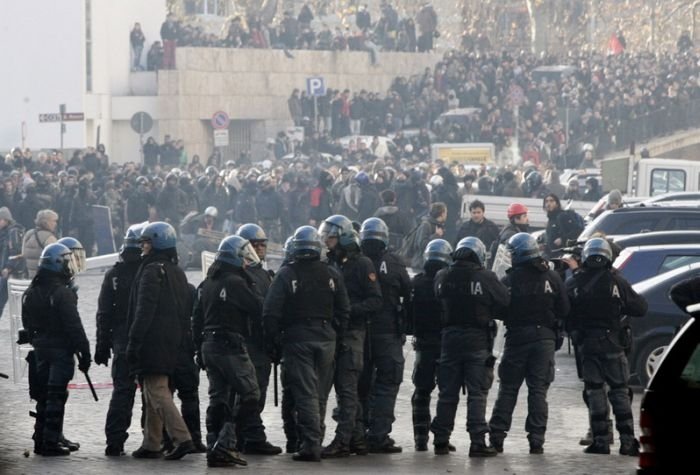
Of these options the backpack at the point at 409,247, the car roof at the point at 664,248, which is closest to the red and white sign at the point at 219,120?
the backpack at the point at 409,247

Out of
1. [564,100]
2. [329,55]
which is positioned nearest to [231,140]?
[329,55]

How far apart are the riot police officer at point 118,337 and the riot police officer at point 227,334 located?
73 centimetres

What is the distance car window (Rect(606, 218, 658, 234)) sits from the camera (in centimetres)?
2088

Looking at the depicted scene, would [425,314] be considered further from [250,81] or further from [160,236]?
[250,81]

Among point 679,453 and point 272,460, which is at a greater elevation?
point 679,453

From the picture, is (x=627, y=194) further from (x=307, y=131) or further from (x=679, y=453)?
(x=679, y=453)

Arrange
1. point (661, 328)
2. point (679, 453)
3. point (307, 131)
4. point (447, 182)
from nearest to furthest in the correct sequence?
point (679, 453) < point (661, 328) < point (447, 182) < point (307, 131)

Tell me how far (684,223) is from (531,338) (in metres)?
8.50

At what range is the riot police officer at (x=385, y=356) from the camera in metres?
12.8

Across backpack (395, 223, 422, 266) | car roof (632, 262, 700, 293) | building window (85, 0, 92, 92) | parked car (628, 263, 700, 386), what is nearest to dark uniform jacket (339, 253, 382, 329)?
parked car (628, 263, 700, 386)

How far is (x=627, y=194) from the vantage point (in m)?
30.6

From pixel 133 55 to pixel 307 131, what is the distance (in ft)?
21.1

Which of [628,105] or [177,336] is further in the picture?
[628,105]

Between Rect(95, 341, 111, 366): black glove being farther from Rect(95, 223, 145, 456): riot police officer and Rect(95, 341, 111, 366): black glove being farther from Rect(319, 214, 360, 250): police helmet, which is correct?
Rect(319, 214, 360, 250): police helmet
